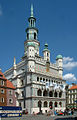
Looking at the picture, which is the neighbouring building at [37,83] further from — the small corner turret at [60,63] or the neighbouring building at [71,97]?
the neighbouring building at [71,97]

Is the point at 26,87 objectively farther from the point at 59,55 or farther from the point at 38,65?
the point at 59,55

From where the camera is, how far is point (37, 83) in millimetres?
61469

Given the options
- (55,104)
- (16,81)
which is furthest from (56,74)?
(16,81)

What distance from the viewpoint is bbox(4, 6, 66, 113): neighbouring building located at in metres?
60.4

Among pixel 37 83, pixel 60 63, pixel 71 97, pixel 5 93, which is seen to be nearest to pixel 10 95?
pixel 5 93

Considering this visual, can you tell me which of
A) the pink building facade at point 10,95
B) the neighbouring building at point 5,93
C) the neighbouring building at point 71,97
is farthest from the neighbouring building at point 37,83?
the neighbouring building at point 71,97

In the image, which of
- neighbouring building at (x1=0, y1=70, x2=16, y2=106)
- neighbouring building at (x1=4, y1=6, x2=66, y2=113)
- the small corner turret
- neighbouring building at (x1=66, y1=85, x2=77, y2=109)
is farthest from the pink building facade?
neighbouring building at (x1=66, y1=85, x2=77, y2=109)

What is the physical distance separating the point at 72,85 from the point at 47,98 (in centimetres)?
3902

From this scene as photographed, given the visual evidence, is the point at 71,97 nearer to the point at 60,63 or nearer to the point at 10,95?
the point at 60,63

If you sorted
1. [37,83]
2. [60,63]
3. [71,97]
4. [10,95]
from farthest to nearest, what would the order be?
[71,97], [60,63], [37,83], [10,95]

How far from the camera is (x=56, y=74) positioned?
73500 mm

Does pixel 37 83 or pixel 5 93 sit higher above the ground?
pixel 37 83

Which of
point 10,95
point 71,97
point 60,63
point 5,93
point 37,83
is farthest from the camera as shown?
point 71,97

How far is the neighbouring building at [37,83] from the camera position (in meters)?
60.4
